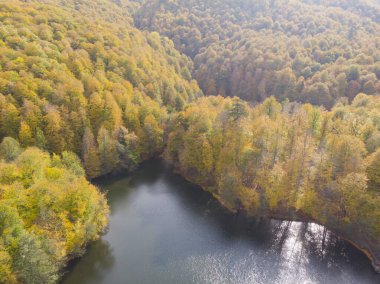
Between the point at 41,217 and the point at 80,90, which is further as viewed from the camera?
the point at 80,90

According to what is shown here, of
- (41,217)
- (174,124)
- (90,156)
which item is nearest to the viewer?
(41,217)

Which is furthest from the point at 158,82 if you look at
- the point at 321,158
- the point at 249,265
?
the point at 249,265

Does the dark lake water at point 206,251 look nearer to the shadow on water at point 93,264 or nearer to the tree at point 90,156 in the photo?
the shadow on water at point 93,264

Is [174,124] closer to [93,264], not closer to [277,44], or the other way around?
[93,264]

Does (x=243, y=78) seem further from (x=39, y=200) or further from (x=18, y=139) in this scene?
(x=39, y=200)

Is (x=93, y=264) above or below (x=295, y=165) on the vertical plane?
below

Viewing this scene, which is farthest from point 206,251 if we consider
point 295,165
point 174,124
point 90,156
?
point 174,124
